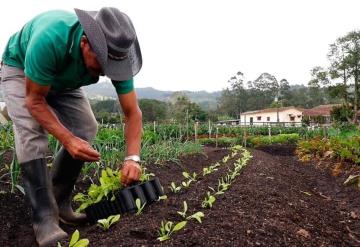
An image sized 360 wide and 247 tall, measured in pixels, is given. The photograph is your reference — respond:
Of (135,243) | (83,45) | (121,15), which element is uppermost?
(121,15)

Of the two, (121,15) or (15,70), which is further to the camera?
(15,70)

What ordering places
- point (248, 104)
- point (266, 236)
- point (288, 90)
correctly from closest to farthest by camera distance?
point (266, 236) → point (248, 104) → point (288, 90)

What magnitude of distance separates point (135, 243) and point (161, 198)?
74 centimetres

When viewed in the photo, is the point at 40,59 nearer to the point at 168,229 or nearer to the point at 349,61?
the point at 168,229

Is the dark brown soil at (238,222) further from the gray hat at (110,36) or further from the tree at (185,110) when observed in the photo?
the tree at (185,110)

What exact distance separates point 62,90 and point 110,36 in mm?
687

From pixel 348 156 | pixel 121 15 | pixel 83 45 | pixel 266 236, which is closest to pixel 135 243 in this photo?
pixel 266 236

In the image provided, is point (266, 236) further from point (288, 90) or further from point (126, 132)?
point (288, 90)

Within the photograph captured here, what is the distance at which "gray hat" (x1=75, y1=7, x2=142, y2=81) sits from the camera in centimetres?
189

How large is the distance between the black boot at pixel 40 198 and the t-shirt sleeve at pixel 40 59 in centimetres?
53

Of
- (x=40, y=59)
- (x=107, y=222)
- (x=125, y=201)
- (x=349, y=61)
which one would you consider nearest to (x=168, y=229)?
(x=107, y=222)

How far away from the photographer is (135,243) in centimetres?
179

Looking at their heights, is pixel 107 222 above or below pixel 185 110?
below

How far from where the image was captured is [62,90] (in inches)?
98.2
